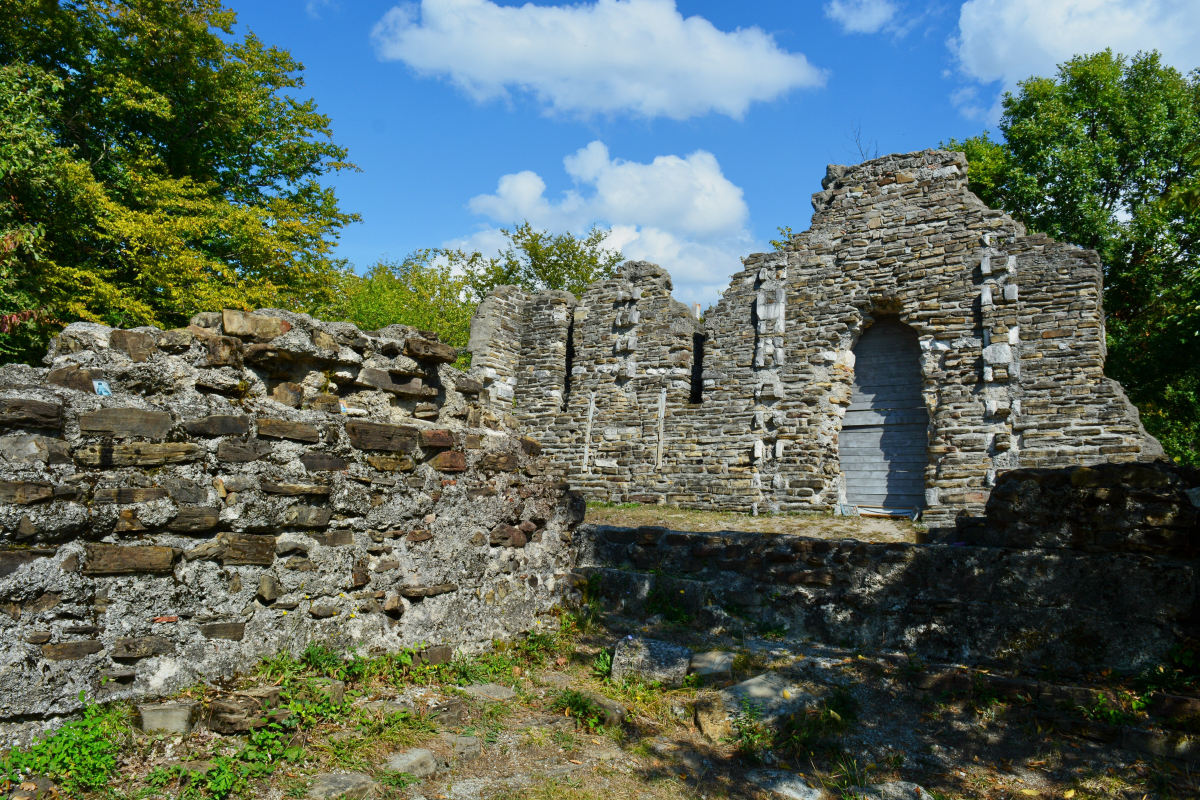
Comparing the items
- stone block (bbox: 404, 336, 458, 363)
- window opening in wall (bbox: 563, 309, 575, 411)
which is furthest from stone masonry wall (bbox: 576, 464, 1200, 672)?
window opening in wall (bbox: 563, 309, 575, 411)

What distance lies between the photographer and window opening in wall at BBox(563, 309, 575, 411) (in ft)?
45.9

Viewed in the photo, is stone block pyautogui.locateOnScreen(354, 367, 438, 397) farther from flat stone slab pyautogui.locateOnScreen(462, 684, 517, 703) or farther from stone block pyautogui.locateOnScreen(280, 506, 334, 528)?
flat stone slab pyautogui.locateOnScreen(462, 684, 517, 703)

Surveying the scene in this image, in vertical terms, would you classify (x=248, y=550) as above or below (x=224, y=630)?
above

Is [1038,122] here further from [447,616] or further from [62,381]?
[62,381]

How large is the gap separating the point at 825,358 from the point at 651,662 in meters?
8.00

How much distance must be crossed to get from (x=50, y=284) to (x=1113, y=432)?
1748 cm

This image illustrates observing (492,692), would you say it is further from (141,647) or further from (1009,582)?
(1009,582)

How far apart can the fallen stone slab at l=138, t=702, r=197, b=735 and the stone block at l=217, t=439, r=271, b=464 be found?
116 cm

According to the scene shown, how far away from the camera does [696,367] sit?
1307 cm

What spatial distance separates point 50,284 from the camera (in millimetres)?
12812

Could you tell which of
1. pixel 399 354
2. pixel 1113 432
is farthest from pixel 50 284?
pixel 1113 432

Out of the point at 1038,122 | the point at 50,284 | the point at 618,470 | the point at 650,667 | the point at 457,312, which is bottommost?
the point at 650,667

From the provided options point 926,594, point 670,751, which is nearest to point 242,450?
point 670,751

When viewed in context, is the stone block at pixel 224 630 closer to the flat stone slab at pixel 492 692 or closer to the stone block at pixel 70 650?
the stone block at pixel 70 650
